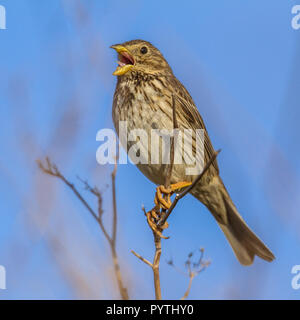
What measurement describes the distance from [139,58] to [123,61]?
16cm

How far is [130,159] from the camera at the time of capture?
4.70m

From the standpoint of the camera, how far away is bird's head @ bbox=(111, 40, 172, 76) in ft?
15.8

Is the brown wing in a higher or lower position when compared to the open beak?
lower

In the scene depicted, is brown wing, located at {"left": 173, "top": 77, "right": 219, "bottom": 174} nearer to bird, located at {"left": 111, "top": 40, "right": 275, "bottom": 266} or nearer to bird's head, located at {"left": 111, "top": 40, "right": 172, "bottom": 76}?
bird, located at {"left": 111, "top": 40, "right": 275, "bottom": 266}

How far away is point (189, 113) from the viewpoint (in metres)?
4.89

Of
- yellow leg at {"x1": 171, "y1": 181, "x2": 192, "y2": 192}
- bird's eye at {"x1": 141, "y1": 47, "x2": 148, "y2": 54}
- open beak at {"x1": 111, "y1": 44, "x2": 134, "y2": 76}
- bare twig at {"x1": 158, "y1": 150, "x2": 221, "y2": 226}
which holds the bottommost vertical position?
yellow leg at {"x1": 171, "y1": 181, "x2": 192, "y2": 192}

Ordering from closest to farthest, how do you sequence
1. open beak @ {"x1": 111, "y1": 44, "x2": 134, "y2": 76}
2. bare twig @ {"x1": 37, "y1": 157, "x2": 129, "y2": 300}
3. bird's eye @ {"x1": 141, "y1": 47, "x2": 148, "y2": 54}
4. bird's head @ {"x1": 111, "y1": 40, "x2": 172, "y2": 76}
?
bare twig @ {"x1": 37, "y1": 157, "x2": 129, "y2": 300}, open beak @ {"x1": 111, "y1": 44, "x2": 134, "y2": 76}, bird's head @ {"x1": 111, "y1": 40, "x2": 172, "y2": 76}, bird's eye @ {"x1": 141, "y1": 47, "x2": 148, "y2": 54}

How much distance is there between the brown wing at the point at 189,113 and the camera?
16.0 ft

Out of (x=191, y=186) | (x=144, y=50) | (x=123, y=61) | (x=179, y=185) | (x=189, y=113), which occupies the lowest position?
(x=179, y=185)

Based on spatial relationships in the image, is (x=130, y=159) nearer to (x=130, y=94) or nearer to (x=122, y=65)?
(x=130, y=94)

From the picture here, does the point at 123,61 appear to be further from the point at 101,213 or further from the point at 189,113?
the point at 101,213

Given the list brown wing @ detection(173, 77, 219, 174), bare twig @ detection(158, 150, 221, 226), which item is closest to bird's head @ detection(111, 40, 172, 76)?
brown wing @ detection(173, 77, 219, 174)

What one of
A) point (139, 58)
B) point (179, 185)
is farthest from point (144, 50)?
point (179, 185)
